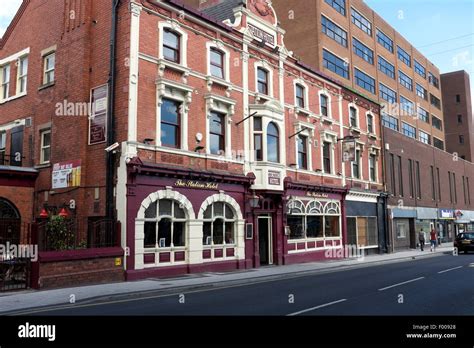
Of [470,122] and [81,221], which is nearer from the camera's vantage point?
[81,221]

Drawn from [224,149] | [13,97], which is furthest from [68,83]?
[224,149]

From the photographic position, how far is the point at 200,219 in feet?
62.4

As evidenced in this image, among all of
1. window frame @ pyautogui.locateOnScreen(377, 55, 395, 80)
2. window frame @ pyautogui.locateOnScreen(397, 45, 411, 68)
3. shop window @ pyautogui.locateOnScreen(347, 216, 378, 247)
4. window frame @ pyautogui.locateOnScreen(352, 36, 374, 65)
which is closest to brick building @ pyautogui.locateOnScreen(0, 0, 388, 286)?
shop window @ pyautogui.locateOnScreen(347, 216, 378, 247)

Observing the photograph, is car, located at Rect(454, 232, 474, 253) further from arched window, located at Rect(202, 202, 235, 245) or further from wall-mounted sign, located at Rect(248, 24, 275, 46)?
wall-mounted sign, located at Rect(248, 24, 275, 46)

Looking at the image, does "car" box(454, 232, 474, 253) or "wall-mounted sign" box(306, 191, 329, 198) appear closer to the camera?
"wall-mounted sign" box(306, 191, 329, 198)

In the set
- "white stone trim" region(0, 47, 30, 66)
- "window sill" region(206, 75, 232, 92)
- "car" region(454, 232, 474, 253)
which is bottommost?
"car" region(454, 232, 474, 253)

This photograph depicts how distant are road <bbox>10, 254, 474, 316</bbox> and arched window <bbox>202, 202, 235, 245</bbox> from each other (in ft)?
14.3

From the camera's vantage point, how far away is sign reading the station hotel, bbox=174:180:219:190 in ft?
60.0

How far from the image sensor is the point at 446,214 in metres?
47.2

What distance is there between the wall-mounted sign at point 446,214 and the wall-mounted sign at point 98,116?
1521 inches
